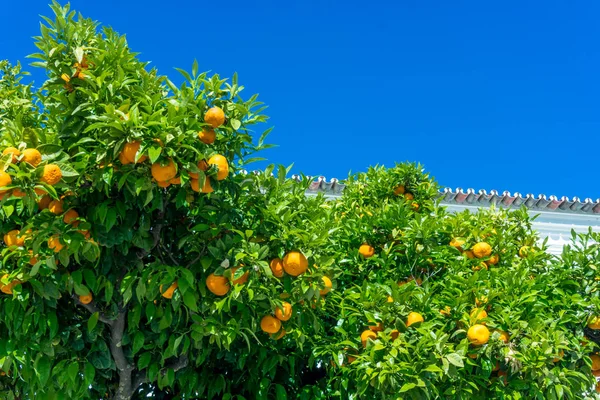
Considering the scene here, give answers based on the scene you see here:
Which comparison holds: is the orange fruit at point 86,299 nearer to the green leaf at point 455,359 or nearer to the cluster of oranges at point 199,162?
the cluster of oranges at point 199,162

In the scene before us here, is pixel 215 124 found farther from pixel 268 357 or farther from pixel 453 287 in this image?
pixel 453 287

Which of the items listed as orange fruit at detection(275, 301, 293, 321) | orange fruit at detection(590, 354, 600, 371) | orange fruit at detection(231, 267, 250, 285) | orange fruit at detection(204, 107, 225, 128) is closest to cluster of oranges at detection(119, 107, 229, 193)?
orange fruit at detection(204, 107, 225, 128)

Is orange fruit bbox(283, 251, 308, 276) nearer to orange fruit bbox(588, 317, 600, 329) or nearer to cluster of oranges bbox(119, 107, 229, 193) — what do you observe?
cluster of oranges bbox(119, 107, 229, 193)

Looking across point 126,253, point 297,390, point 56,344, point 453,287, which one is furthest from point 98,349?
point 453,287

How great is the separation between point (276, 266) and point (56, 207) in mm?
969

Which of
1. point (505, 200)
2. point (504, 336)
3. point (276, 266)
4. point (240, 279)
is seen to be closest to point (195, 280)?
point (240, 279)

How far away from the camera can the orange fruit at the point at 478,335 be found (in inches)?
116

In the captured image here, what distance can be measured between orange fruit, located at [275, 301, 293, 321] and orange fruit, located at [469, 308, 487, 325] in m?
0.98

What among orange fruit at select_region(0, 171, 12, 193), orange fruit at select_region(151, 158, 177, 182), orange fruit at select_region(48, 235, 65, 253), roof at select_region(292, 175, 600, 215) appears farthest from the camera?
roof at select_region(292, 175, 600, 215)

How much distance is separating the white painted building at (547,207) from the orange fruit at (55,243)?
17.2 feet

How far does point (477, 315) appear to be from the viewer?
3.03 m

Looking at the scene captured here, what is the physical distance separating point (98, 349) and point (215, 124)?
4.03 ft

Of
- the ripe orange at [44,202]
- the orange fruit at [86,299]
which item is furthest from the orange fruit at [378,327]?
the ripe orange at [44,202]

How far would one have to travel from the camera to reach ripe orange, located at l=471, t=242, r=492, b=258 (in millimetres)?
3541
